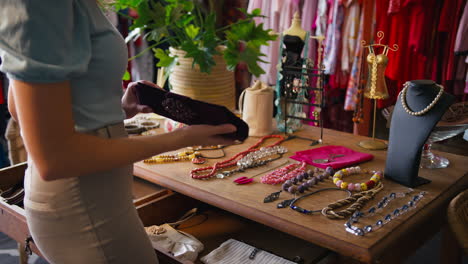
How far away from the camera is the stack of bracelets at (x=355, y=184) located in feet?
3.92

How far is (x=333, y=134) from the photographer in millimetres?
1727

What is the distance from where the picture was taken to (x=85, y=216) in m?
0.75

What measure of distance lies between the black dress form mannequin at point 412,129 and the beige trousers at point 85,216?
0.74m

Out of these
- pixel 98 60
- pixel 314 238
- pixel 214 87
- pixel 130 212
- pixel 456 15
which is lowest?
pixel 314 238

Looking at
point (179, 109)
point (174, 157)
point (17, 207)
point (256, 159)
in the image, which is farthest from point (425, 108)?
point (17, 207)

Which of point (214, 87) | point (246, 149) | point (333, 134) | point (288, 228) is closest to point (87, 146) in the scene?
point (288, 228)

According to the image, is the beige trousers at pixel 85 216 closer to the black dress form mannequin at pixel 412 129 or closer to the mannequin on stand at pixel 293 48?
the black dress form mannequin at pixel 412 129

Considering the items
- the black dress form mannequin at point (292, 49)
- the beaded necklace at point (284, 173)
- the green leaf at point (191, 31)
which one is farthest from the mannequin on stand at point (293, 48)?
the beaded necklace at point (284, 173)

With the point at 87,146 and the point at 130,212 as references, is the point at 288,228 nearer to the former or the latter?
the point at 130,212

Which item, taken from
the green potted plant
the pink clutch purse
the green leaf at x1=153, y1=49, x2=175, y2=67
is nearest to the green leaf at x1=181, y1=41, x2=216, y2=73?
the green potted plant

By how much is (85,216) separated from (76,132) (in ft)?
0.55

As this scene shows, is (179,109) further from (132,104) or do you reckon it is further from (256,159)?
(256,159)

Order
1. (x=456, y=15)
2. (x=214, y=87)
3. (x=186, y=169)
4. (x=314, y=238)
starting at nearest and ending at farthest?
(x=314, y=238) → (x=186, y=169) → (x=214, y=87) → (x=456, y=15)

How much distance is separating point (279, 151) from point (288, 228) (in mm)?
512
